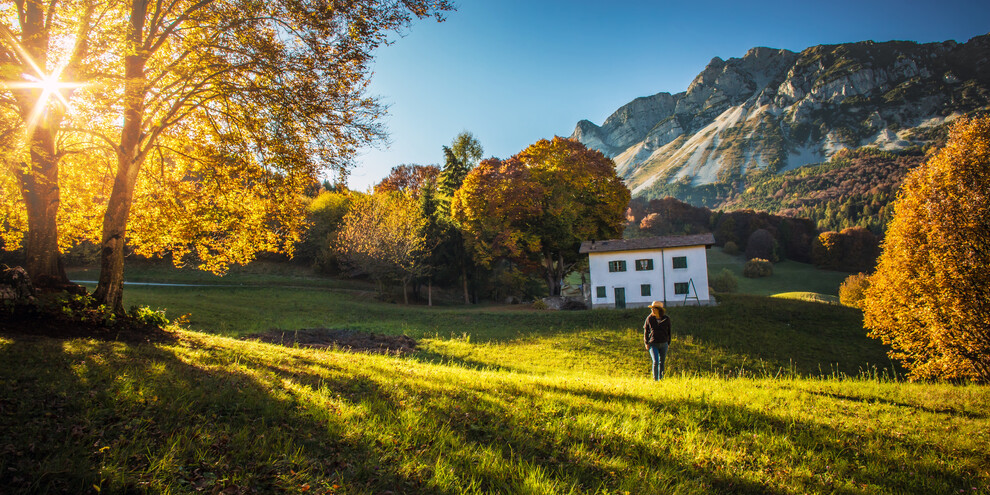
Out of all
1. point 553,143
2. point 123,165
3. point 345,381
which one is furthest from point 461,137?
point 345,381

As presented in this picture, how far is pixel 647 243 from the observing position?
31578 mm

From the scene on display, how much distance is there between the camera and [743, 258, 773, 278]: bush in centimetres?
6644

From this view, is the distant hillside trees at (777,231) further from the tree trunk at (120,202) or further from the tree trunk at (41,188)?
the tree trunk at (41,188)

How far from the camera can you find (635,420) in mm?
5066

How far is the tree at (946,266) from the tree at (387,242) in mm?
29825

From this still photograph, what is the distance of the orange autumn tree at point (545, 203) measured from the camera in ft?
108

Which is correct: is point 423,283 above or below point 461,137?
below

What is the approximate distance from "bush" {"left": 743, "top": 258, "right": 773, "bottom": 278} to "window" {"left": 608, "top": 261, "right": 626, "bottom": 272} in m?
47.1

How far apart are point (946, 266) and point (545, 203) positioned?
23.0 m

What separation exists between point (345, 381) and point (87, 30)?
30.9 feet

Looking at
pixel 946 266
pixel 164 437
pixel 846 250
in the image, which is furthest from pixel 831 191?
pixel 164 437

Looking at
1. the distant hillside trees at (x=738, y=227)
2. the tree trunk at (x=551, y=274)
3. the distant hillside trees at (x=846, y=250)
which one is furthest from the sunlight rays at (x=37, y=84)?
the distant hillside trees at (x=846, y=250)

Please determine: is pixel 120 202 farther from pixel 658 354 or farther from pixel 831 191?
pixel 831 191

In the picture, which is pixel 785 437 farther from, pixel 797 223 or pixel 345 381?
pixel 797 223
